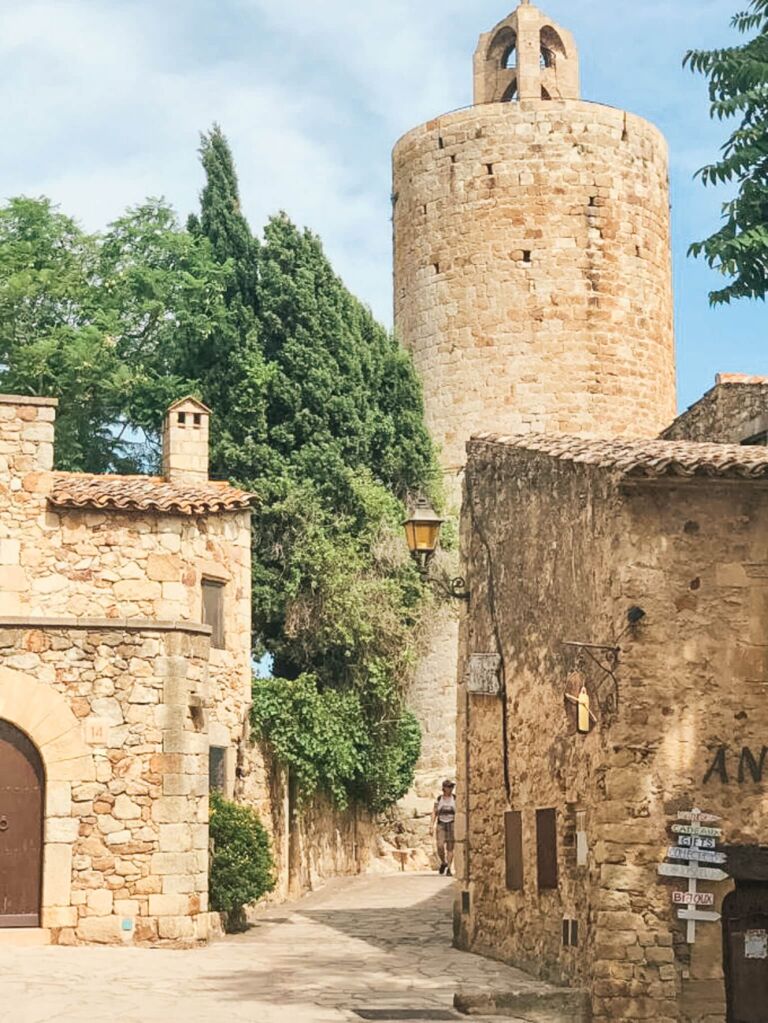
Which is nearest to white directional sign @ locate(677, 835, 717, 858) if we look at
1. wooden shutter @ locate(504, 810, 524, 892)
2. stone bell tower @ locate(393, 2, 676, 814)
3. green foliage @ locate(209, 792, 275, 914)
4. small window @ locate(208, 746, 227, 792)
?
wooden shutter @ locate(504, 810, 524, 892)

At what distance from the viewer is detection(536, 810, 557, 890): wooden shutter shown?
15.9 metres

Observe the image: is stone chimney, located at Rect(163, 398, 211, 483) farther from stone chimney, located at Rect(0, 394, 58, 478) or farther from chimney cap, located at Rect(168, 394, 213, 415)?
stone chimney, located at Rect(0, 394, 58, 478)

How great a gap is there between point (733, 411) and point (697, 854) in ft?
30.4

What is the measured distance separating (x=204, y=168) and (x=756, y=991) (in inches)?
882

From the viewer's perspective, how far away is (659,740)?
14523 millimetres

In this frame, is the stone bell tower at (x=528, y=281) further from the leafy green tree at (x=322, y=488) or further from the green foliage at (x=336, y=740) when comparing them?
the green foliage at (x=336, y=740)

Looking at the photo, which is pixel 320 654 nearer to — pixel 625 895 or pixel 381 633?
pixel 381 633

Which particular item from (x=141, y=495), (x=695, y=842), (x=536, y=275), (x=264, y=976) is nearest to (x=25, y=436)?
Answer: (x=141, y=495)

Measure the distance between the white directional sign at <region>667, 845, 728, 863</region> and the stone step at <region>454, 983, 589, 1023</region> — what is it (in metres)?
1.32

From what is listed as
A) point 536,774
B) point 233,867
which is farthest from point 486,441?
point 233,867

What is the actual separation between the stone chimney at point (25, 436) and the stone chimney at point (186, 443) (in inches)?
109

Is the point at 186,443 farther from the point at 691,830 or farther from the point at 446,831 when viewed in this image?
the point at 691,830

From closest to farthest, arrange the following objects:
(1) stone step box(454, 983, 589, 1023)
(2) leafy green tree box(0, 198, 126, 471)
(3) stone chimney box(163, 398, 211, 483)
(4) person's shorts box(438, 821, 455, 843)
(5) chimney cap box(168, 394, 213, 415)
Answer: (1) stone step box(454, 983, 589, 1023) < (4) person's shorts box(438, 821, 455, 843) < (3) stone chimney box(163, 398, 211, 483) < (5) chimney cap box(168, 394, 213, 415) < (2) leafy green tree box(0, 198, 126, 471)

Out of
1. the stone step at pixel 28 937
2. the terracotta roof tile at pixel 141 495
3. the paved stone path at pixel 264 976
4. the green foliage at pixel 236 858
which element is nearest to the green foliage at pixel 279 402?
the terracotta roof tile at pixel 141 495
